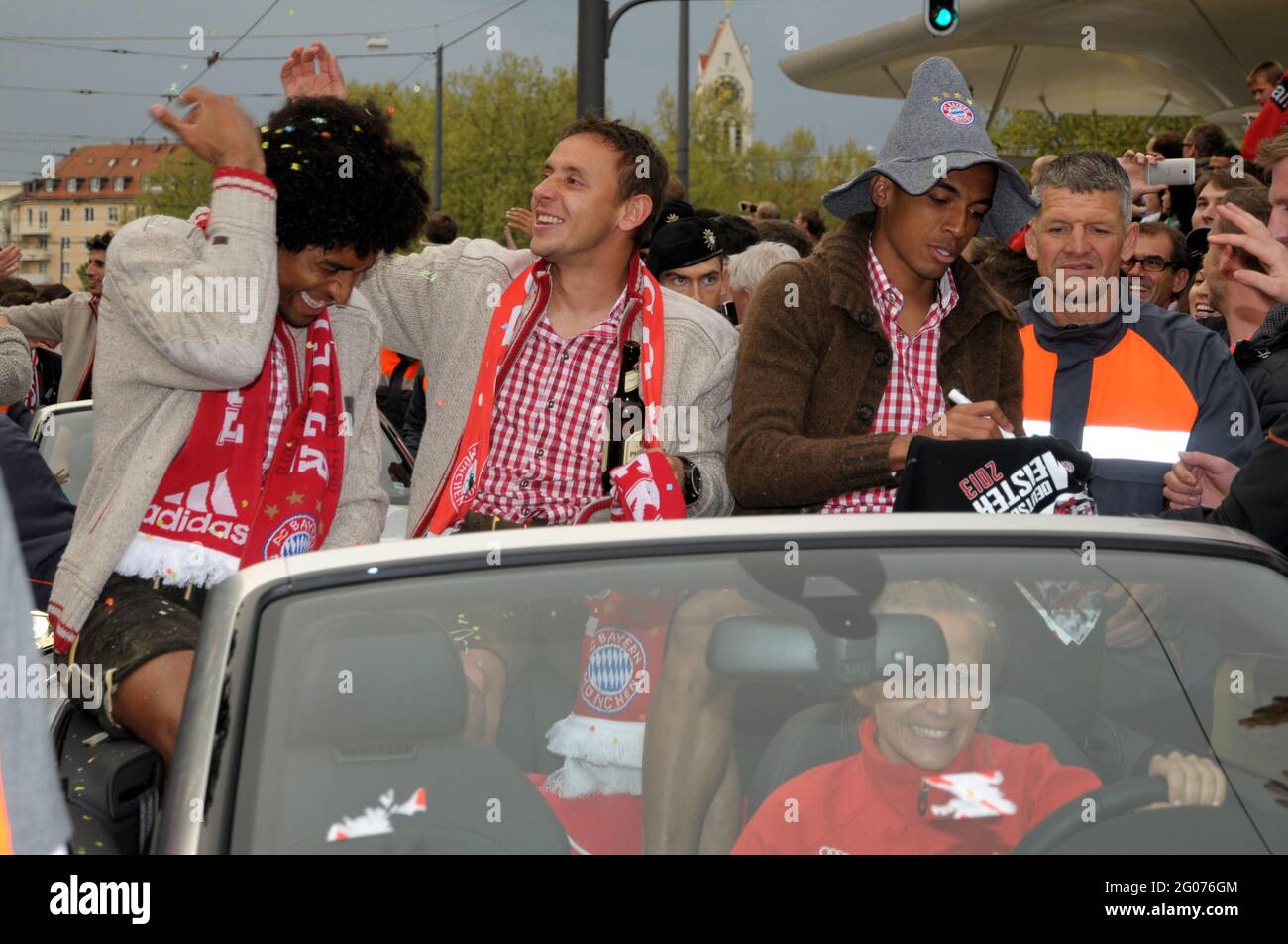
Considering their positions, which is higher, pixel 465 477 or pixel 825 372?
pixel 825 372

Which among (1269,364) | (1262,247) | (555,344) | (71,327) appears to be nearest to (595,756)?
(555,344)

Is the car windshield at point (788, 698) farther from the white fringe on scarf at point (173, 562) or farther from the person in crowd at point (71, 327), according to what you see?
the person in crowd at point (71, 327)

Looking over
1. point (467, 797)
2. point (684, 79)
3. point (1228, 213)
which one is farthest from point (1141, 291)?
point (684, 79)

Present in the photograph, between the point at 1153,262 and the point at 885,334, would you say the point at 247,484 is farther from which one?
the point at 1153,262

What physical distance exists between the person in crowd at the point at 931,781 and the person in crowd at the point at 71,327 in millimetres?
8415

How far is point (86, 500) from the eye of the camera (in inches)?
139

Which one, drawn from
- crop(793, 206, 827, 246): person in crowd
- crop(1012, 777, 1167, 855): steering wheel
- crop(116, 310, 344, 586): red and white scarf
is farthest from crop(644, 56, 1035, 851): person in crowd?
crop(793, 206, 827, 246): person in crowd

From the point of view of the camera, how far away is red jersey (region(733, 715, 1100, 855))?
2.22 meters

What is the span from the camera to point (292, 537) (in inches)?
146

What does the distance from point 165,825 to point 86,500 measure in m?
1.67

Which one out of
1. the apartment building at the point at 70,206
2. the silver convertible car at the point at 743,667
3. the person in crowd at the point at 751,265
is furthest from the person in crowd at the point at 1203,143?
the apartment building at the point at 70,206

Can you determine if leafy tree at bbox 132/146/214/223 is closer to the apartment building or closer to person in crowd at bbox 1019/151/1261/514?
the apartment building

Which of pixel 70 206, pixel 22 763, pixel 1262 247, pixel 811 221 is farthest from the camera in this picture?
pixel 70 206

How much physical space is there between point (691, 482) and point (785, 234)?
486cm
